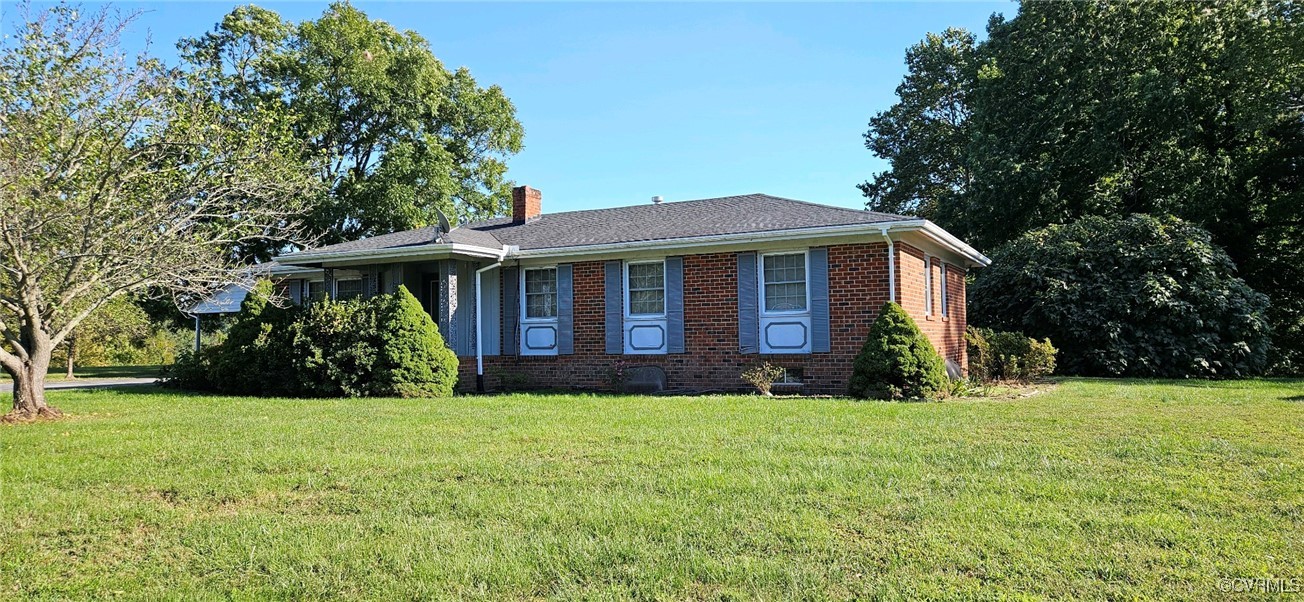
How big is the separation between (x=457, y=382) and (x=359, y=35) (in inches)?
659

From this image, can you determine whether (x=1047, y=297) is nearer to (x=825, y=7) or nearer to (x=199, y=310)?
(x=825, y=7)

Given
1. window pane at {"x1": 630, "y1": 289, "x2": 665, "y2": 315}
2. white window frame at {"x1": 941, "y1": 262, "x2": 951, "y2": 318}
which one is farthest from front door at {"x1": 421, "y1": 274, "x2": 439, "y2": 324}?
white window frame at {"x1": 941, "y1": 262, "x2": 951, "y2": 318}

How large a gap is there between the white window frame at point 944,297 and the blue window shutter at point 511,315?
329 inches

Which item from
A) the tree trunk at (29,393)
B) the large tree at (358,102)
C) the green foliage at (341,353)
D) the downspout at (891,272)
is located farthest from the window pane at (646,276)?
the large tree at (358,102)

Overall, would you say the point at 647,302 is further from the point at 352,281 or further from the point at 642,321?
the point at 352,281

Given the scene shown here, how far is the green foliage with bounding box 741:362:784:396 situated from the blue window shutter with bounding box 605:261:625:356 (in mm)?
2535

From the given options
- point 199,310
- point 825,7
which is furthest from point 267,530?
point 199,310

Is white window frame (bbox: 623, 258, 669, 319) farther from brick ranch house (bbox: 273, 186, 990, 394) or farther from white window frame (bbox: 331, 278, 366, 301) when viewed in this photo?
white window frame (bbox: 331, 278, 366, 301)

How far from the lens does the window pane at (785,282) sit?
13.4 m

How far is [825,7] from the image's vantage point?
12.4 metres

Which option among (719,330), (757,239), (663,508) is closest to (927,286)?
(757,239)

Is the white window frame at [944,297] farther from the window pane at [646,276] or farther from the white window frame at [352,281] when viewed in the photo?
the white window frame at [352,281]

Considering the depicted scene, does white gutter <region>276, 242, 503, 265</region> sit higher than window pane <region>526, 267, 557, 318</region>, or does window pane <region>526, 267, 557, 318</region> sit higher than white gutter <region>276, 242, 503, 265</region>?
white gutter <region>276, 242, 503, 265</region>

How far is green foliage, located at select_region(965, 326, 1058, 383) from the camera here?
14539 millimetres
